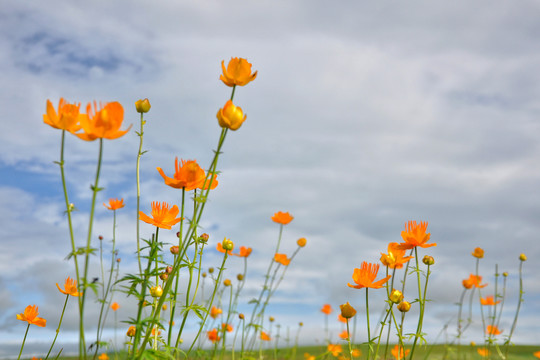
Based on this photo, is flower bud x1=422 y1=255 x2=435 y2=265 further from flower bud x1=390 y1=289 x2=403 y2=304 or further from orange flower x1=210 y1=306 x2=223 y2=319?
orange flower x1=210 y1=306 x2=223 y2=319

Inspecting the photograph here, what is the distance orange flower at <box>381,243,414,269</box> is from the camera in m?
2.76

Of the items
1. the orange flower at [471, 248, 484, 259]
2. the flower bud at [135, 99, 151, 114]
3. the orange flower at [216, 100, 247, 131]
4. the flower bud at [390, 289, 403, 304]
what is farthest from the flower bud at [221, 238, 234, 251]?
the orange flower at [471, 248, 484, 259]

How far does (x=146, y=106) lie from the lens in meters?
2.40

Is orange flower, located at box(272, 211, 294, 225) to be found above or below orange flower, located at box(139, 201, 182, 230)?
above

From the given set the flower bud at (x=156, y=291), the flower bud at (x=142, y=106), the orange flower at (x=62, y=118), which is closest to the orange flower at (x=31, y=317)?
the flower bud at (x=156, y=291)

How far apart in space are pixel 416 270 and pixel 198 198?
1.49 metres

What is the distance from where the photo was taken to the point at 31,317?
314cm

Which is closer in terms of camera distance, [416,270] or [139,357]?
[139,357]

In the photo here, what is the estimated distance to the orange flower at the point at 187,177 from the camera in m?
2.02

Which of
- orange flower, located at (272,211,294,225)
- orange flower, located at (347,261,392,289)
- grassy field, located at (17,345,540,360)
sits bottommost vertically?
grassy field, located at (17,345,540,360)

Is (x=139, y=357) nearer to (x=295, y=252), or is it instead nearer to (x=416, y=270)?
(x=416, y=270)

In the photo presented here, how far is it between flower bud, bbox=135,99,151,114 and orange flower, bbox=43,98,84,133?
68 cm

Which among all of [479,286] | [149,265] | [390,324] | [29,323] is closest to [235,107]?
[149,265]

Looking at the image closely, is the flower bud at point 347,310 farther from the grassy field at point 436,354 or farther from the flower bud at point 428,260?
the grassy field at point 436,354
